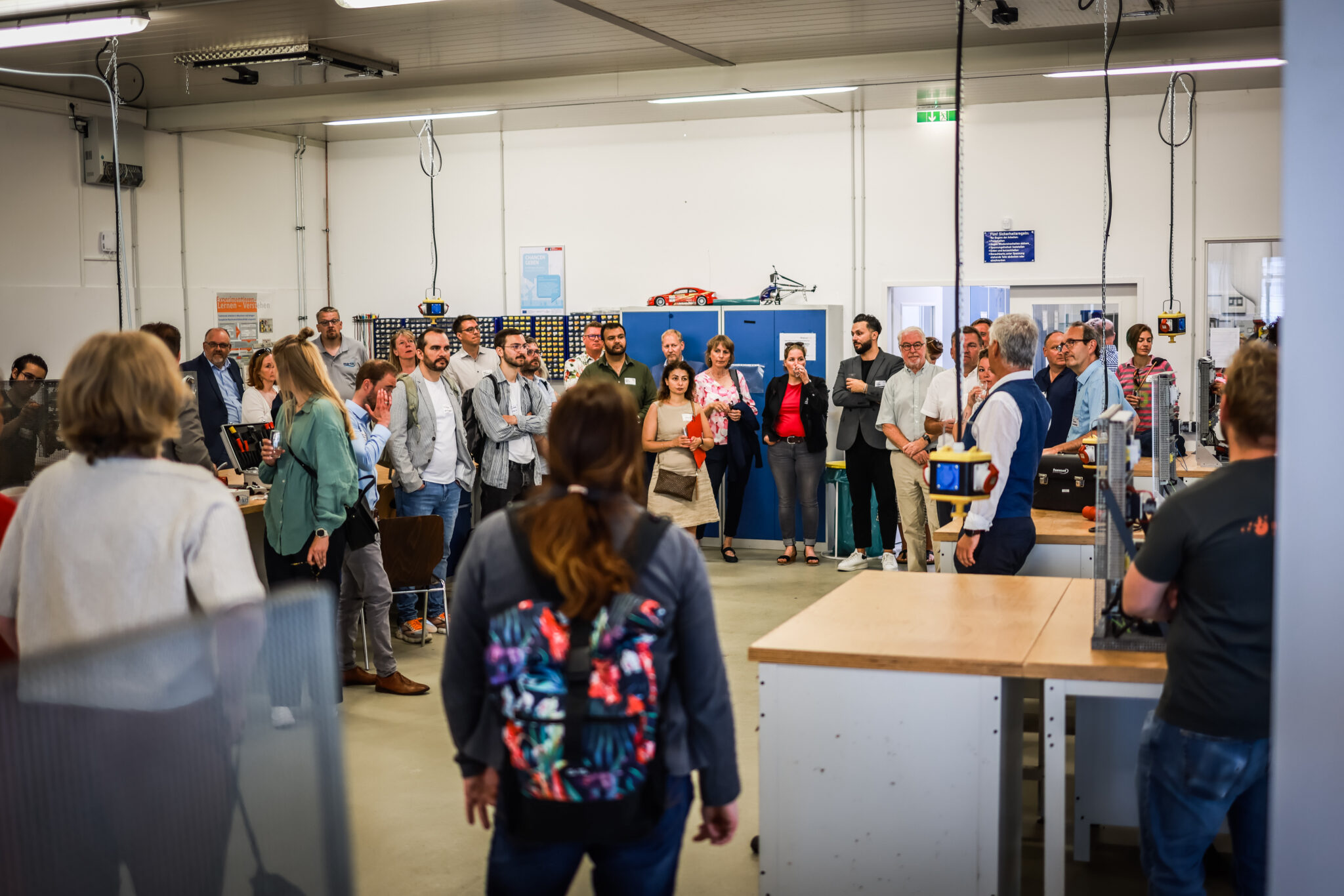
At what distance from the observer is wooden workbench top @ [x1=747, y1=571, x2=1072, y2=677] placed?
2766 millimetres

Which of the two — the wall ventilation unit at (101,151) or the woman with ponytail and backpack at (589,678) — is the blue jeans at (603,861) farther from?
the wall ventilation unit at (101,151)

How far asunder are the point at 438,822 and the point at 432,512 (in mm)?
2545

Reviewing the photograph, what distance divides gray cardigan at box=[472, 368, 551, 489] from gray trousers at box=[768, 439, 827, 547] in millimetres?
2159

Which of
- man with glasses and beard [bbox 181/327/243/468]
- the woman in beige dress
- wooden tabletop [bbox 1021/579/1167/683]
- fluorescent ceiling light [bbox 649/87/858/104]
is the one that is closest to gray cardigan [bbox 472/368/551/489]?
the woman in beige dress

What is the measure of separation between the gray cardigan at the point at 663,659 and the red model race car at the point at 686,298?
23.6 feet

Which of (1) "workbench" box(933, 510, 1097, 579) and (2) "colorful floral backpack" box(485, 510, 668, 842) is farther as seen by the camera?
(1) "workbench" box(933, 510, 1097, 579)

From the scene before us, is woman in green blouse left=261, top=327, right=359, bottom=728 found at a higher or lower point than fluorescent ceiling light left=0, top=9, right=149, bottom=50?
lower

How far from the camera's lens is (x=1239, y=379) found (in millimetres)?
2252

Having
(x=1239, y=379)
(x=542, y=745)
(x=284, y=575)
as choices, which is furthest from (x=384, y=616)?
(x=1239, y=379)

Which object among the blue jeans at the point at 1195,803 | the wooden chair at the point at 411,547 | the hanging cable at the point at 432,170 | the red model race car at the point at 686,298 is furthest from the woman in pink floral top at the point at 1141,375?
the hanging cable at the point at 432,170

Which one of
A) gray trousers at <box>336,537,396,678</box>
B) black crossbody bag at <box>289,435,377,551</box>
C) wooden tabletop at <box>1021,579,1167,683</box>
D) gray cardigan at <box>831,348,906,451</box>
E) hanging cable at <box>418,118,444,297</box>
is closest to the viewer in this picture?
wooden tabletop at <box>1021,579,1167,683</box>

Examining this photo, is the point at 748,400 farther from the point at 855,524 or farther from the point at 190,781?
the point at 190,781

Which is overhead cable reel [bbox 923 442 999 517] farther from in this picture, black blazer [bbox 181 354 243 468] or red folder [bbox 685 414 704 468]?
black blazer [bbox 181 354 243 468]

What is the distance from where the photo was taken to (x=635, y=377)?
8711 millimetres
